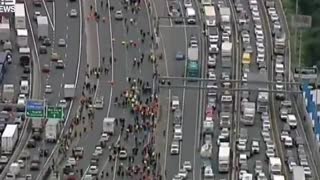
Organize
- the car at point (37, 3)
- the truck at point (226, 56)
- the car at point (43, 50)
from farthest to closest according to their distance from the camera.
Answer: the car at point (37, 3)
the car at point (43, 50)
the truck at point (226, 56)

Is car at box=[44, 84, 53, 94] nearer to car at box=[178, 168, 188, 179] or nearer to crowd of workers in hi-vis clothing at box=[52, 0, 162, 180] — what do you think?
crowd of workers in hi-vis clothing at box=[52, 0, 162, 180]

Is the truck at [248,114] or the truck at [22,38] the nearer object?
the truck at [248,114]

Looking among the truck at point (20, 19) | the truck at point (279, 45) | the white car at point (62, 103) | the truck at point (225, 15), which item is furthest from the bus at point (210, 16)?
the white car at point (62, 103)

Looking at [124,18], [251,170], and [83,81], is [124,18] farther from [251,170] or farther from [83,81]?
[251,170]

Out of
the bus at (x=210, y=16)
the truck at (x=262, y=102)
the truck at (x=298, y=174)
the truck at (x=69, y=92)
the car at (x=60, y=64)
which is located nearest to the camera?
the truck at (x=298, y=174)

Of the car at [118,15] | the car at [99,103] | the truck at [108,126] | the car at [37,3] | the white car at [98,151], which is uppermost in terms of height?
the car at [37,3]

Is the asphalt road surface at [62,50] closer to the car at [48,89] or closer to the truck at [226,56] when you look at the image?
the car at [48,89]

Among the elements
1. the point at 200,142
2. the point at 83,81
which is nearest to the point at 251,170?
the point at 200,142

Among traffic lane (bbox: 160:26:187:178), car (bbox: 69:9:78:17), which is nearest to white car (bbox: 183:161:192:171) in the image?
traffic lane (bbox: 160:26:187:178)
